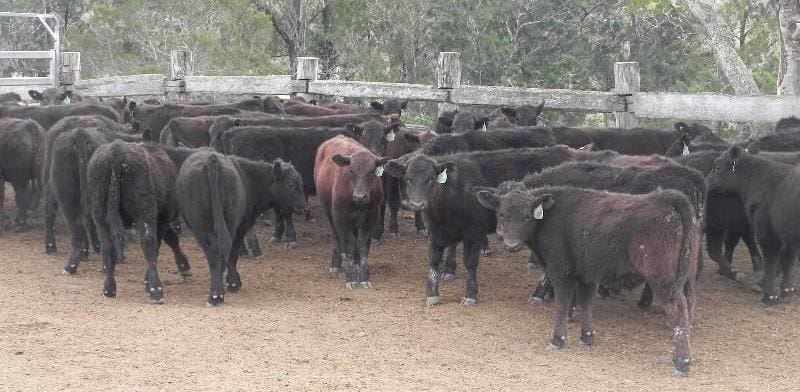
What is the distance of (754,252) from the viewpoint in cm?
1205

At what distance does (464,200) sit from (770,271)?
10.3 ft

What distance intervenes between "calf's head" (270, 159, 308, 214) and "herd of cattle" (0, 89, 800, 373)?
0.05 ft

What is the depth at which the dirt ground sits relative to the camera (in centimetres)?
790

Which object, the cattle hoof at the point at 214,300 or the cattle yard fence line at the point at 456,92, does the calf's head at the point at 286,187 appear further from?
the cattle yard fence line at the point at 456,92

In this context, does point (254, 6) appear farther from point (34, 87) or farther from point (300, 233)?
point (300, 233)

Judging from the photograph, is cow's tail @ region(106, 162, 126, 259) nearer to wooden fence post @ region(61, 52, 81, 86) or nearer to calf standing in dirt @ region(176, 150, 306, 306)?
calf standing in dirt @ region(176, 150, 306, 306)

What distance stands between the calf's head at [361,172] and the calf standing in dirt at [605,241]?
182 cm

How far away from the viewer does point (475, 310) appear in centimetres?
1028

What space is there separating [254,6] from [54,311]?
2097cm

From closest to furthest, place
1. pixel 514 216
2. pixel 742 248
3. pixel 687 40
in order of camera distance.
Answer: pixel 514 216 → pixel 742 248 → pixel 687 40

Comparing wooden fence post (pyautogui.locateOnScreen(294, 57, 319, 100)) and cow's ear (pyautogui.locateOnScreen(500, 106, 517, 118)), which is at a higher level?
wooden fence post (pyautogui.locateOnScreen(294, 57, 319, 100))

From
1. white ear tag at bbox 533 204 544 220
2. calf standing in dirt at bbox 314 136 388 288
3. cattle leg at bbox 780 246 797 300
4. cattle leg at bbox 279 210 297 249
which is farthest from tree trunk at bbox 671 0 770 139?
white ear tag at bbox 533 204 544 220

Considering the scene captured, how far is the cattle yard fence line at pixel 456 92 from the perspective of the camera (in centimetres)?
1498

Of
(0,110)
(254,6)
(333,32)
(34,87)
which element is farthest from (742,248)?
(254,6)
